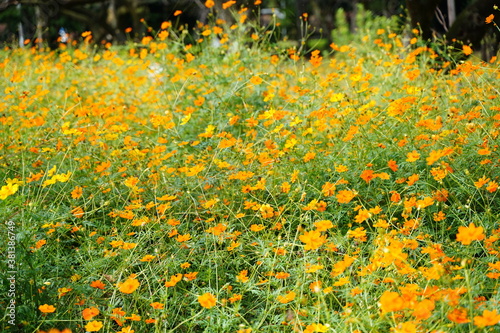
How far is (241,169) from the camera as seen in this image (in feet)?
9.05

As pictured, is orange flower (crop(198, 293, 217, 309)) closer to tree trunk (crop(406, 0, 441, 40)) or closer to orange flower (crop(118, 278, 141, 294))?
orange flower (crop(118, 278, 141, 294))

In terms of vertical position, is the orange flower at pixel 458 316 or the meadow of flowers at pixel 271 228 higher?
the orange flower at pixel 458 316

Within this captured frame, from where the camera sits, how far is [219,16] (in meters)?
5.96

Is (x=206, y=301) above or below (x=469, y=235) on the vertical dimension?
below

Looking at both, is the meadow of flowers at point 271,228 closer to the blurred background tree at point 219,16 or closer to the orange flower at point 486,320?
the orange flower at point 486,320

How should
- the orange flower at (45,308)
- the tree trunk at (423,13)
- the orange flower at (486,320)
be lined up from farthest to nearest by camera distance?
the tree trunk at (423,13) → the orange flower at (45,308) → the orange flower at (486,320)

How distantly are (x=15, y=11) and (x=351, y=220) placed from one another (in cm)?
2054

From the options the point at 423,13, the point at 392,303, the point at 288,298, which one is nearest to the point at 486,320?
the point at 392,303

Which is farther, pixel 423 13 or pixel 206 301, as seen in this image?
pixel 423 13

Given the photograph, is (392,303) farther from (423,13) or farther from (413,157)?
(423,13)

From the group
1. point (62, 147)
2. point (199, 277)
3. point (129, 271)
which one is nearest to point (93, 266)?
point (129, 271)

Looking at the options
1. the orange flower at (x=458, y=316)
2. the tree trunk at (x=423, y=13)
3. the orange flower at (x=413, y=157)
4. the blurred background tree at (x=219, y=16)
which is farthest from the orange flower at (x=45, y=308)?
the tree trunk at (x=423, y=13)

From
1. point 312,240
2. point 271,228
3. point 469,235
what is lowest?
point 271,228

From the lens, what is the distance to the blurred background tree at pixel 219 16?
191 inches
